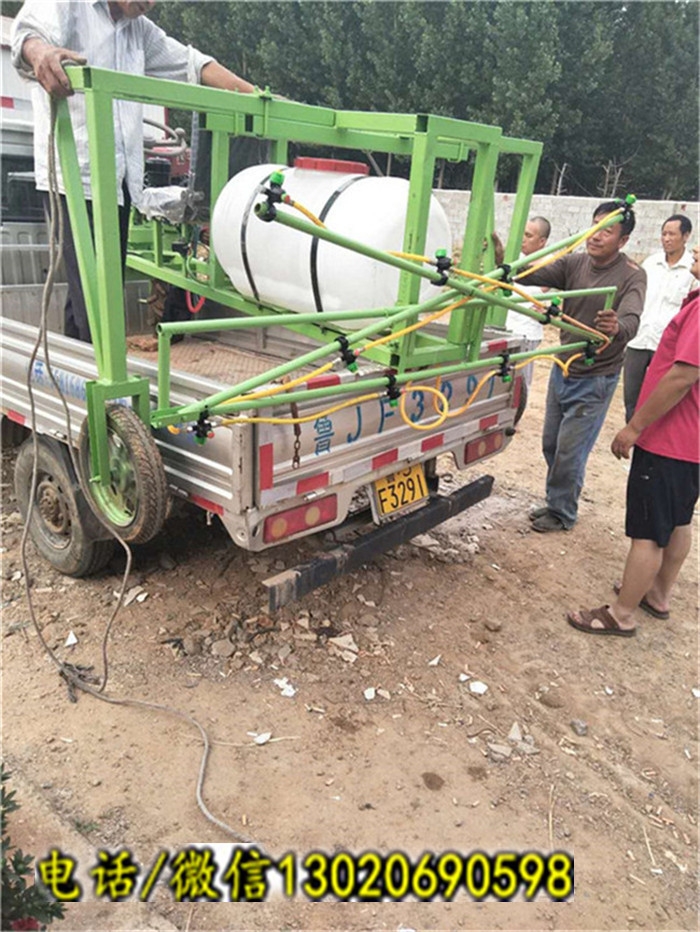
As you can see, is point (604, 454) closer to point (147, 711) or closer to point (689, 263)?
point (689, 263)

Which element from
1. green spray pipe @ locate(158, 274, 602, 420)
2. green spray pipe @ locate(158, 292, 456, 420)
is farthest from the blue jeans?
green spray pipe @ locate(158, 292, 456, 420)

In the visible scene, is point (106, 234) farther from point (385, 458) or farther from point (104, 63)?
point (104, 63)

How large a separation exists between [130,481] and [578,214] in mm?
13103

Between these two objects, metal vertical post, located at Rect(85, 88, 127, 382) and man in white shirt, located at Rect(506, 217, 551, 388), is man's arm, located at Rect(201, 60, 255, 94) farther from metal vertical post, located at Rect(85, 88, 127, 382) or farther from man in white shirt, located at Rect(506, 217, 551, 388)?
man in white shirt, located at Rect(506, 217, 551, 388)

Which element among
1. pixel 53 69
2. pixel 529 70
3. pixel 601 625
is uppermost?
pixel 529 70

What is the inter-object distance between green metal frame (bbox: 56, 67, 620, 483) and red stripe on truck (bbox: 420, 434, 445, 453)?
33cm

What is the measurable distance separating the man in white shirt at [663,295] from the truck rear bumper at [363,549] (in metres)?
2.01

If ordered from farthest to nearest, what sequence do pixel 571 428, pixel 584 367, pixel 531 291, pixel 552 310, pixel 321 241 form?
1. pixel 531 291
2. pixel 571 428
3. pixel 584 367
4. pixel 552 310
5. pixel 321 241

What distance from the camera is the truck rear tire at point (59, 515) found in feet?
9.80

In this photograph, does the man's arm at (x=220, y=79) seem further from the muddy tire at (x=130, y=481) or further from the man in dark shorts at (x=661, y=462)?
the man in dark shorts at (x=661, y=462)

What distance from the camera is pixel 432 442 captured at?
3.10 m

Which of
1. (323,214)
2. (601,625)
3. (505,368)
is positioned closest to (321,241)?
(323,214)

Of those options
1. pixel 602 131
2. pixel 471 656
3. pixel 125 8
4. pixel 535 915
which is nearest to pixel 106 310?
pixel 125 8

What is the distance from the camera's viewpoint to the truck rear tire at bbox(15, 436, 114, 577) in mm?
Answer: 2988
